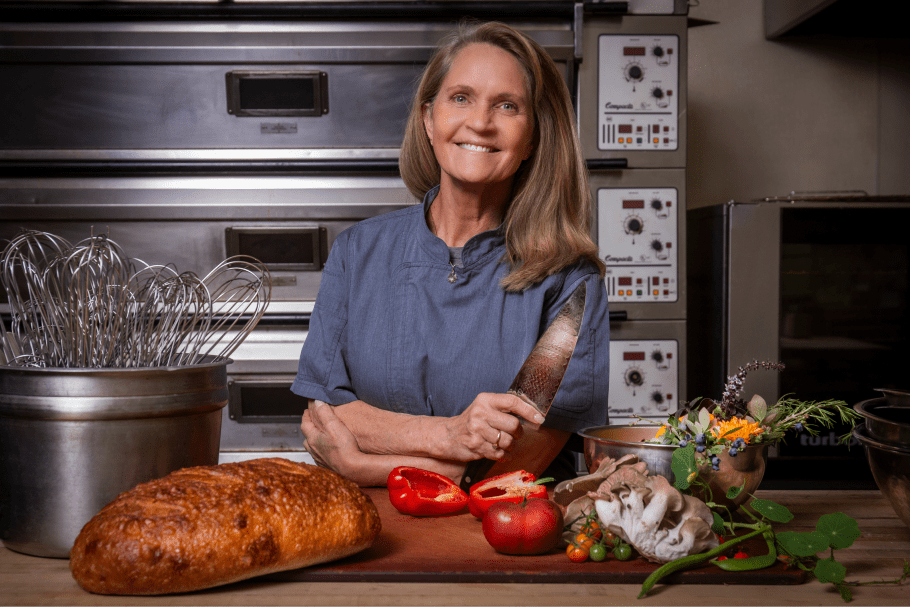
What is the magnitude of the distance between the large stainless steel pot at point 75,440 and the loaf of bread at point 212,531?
2.0 inches

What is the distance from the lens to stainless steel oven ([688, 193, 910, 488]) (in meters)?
1.74

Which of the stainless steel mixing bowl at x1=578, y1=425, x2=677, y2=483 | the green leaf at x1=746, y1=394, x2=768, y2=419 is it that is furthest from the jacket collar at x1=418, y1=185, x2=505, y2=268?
the green leaf at x1=746, y1=394, x2=768, y2=419

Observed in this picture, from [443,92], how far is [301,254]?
78 cm

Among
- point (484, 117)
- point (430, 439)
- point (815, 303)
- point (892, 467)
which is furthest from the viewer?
point (815, 303)

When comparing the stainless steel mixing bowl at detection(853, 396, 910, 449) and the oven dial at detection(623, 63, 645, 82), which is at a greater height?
the oven dial at detection(623, 63, 645, 82)

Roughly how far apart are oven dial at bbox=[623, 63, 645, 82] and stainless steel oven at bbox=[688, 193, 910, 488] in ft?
1.28

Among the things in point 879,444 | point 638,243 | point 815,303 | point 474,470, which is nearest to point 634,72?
point 638,243

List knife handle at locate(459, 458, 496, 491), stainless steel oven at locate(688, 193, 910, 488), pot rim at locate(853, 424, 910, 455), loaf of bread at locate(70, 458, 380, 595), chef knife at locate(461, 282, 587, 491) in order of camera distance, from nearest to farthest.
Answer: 1. loaf of bread at locate(70, 458, 380, 595)
2. pot rim at locate(853, 424, 910, 455)
3. chef knife at locate(461, 282, 587, 491)
4. knife handle at locate(459, 458, 496, 491)
5. stainless steel oven at locate(688, 193, 910, 488)

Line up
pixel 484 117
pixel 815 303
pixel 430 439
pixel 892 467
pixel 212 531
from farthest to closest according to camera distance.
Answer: pixel 815 303
pixel 484 117
pixel 430 439
pixel 892 467
pixel 212 531

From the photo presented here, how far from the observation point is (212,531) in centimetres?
57

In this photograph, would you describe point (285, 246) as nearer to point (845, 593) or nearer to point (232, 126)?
point (232, 126)

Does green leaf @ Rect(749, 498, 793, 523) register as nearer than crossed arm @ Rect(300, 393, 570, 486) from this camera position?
Yes

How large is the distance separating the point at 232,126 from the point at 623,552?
1531 millimetres

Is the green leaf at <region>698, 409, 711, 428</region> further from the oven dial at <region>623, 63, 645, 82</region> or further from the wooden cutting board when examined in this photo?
the oven dial at <region>623, 63, 645, 82</region>
